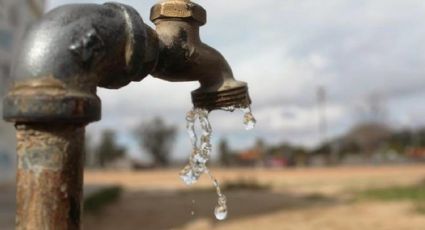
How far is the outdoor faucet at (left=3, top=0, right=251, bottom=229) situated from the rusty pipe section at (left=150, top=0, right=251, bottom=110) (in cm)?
9

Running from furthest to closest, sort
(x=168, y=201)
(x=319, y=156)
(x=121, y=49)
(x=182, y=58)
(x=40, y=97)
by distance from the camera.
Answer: (x=319, y=156)
(x=168, y=201)
(x=182, y=58)
(x=121, y=49)
(x=40, y=97)

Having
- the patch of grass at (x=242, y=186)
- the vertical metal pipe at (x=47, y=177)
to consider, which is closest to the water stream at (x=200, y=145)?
the vertical metal pipe at (x=47, y=177)

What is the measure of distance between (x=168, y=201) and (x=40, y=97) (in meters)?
10.6

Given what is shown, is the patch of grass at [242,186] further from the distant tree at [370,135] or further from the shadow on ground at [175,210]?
Result: the distant tree at [370,135]

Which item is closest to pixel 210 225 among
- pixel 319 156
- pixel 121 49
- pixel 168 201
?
pixel 168 201

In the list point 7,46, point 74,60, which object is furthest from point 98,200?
point 74,60

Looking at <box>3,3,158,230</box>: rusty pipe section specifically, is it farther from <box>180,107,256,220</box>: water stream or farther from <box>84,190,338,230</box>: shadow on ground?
<box>84,190,338,230</box>: shadow on ground

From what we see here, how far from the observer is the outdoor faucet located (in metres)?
1.06

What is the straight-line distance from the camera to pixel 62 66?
3.64 feet

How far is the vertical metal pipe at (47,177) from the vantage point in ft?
3.47

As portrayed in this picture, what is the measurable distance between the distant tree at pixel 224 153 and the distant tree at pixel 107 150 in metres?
10.2

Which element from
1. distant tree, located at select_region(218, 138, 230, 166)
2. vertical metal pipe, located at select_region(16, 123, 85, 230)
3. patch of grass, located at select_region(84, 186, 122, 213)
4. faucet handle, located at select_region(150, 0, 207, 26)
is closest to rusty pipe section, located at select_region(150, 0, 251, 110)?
faucet handle, located at select_region(150, 0, 207, 26)

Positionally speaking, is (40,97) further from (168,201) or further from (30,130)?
(168,201)

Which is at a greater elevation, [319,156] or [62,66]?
[62,66]
